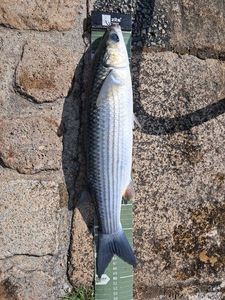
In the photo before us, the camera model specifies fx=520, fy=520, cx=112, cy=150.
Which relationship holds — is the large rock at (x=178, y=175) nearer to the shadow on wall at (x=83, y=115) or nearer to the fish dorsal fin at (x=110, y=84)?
the shadow on wall at (x=83, y=115)

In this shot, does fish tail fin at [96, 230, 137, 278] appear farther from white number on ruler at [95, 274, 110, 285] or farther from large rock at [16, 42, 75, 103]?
large rock at [16, 42, 75, 103]

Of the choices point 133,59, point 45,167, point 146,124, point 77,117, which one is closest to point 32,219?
point 45,167

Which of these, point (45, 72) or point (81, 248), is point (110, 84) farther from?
point (81, 248)

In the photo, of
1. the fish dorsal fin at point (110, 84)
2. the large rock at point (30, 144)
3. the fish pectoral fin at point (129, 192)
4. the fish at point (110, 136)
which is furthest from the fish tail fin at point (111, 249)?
the fish dorsal fin at point (110, 84)

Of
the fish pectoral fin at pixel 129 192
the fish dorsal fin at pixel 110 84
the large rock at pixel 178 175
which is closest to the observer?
the fish dorsal fin at pixel 110 84

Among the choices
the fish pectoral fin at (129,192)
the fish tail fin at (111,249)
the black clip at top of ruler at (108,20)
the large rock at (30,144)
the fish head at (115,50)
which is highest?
the black clip at top of ruler at (108,20)

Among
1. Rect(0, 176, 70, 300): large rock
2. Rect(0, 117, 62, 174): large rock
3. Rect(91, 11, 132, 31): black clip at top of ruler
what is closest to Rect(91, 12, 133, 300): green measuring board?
Rect(91, 11, 132, 31): black clip at top of ruler

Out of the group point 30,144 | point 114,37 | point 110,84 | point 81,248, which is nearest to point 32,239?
point 81,248
